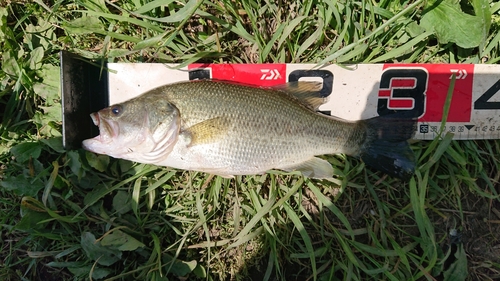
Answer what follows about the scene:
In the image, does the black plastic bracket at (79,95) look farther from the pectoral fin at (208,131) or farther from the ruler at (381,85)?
the pectoral fin at (208,131)

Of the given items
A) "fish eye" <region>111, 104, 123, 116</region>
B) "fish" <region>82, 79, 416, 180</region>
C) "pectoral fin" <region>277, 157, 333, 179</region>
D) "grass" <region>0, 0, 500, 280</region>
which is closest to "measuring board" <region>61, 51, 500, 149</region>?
"grass" <region>0, 0, 500, 280</region>

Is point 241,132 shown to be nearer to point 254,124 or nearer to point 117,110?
point 254,124

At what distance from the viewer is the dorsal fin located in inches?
104

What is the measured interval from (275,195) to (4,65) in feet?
7.93

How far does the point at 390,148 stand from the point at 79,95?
7.94ft

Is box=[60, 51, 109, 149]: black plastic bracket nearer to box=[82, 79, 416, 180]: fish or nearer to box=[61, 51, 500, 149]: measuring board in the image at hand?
box=[61, 51, 500, 149]: measuring board

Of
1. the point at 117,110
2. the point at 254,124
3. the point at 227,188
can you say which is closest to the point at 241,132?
the point at 254,124

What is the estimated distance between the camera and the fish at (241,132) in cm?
244

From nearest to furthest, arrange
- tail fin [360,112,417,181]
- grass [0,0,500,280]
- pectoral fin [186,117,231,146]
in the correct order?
pectoral fin [186,117,231,146] → tail fin [360,112,417,181] → grass [0,0,500,280]

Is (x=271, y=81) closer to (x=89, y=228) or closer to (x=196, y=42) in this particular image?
(x=196, y=42)

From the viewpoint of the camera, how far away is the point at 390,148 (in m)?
2.61

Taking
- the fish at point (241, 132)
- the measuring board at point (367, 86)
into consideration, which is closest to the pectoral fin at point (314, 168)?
the fish at point (241, 132)

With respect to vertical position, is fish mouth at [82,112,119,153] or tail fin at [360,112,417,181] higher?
fish mouth at [82,112,119,153]

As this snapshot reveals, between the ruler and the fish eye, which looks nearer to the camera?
the fish eye
